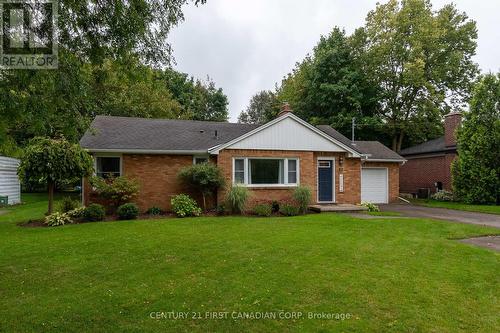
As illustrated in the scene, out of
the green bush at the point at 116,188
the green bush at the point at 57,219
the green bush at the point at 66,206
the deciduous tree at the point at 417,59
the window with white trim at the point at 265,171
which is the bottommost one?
the green bush at the point at 57,219

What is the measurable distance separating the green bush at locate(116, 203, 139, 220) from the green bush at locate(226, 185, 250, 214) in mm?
3573

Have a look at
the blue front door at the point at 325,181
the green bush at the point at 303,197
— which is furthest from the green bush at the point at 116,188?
the blue front door at the point at 325,181

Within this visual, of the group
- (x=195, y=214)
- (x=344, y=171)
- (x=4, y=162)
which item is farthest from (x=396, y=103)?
(x=4, y=162)

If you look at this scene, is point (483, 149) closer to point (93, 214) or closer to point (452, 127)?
point (452, 127)

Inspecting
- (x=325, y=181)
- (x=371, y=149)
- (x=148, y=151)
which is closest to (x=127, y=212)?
(x=148, y=151)

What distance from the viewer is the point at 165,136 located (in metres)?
15.5

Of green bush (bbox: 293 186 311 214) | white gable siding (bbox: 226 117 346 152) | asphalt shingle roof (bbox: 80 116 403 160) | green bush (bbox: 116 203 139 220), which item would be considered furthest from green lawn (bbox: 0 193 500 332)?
white gable siding (bbox: 226 117 346 152)

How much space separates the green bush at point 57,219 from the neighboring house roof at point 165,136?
284 cm

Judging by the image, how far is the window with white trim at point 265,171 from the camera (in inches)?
589

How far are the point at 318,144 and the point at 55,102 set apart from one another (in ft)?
41.1

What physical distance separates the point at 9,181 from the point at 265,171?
16.3 meters

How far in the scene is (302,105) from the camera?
3017cm

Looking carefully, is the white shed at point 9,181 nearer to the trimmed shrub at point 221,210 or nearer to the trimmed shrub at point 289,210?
the trimmed shrub at point 221,210

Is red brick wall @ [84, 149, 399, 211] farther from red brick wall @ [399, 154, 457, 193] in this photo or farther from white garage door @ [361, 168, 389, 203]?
red brick wall @ [399, 154, 457, 193]
